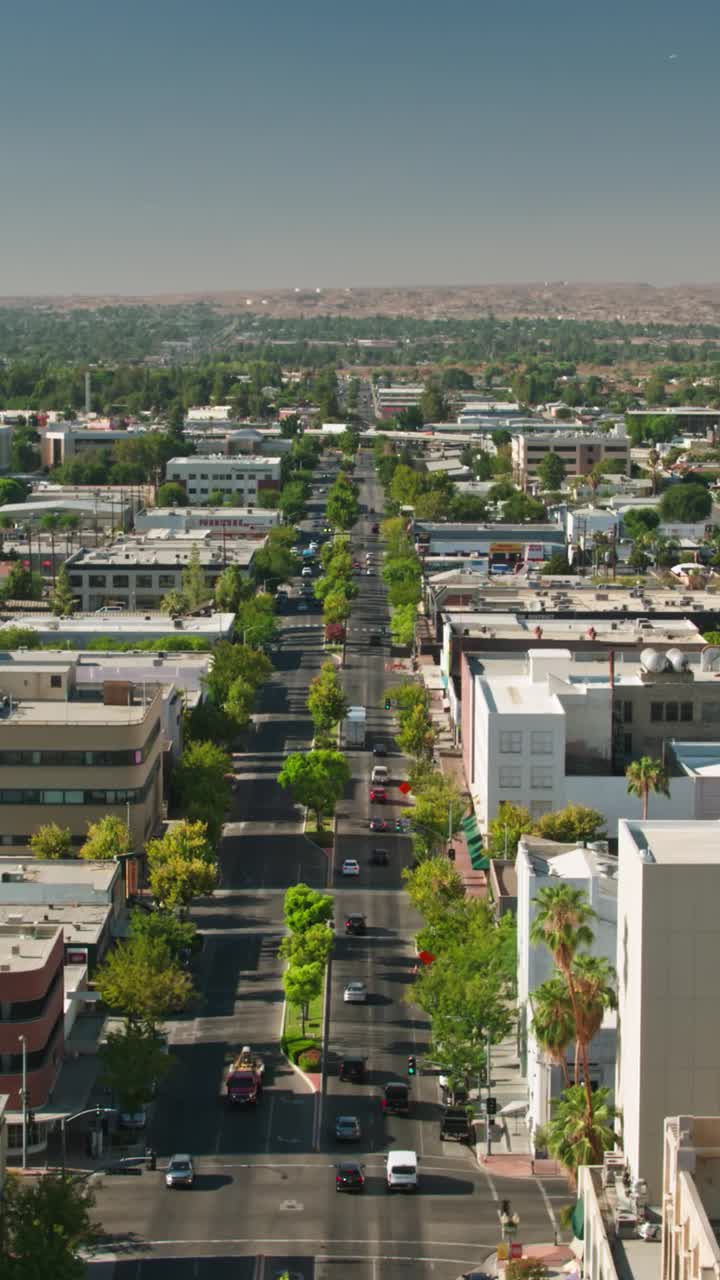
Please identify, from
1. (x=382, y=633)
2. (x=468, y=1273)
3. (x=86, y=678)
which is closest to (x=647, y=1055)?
(x=468, y=1273)

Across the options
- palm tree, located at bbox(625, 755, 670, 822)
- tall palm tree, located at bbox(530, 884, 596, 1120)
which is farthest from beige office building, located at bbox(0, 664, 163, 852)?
tall palm tree, located at bbox(530, 884, 596, 1120)

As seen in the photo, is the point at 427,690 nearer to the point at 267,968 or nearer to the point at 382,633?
the point at 382,633

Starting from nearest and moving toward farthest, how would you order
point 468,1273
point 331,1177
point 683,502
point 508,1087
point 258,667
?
point 468,1273 → point 331,1177 → point 508,1087 → point 258,667 → point 683,502

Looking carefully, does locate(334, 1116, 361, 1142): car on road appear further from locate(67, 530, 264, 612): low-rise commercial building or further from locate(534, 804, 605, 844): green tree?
locate(67, 530, 264, 612): low-rise commercial building

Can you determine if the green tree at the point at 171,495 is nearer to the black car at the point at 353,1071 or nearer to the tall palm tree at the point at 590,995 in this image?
the black car at the point at 353,1071

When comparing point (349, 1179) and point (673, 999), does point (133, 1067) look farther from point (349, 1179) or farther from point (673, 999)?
point (673, 999)

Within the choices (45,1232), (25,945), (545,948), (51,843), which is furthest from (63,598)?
(45,1232)
